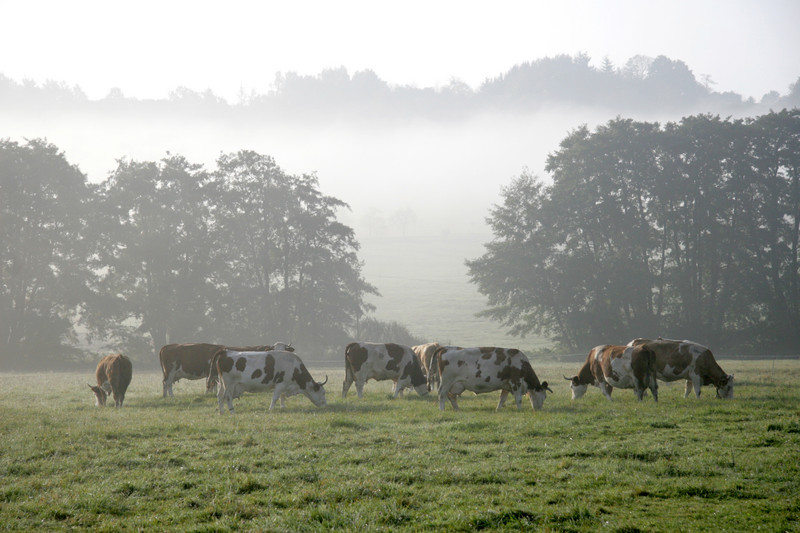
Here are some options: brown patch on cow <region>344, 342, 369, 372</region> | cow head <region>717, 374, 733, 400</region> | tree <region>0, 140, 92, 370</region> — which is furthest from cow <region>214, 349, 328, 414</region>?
tree <region>0, 140, 92, 370</region>

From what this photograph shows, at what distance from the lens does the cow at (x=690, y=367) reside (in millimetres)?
18953

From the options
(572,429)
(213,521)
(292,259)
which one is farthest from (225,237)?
(213,521)

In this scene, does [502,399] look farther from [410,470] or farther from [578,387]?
[410,470]

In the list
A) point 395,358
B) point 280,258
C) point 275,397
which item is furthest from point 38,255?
point 275,397

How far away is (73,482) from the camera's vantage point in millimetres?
9555

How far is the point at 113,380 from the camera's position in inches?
783

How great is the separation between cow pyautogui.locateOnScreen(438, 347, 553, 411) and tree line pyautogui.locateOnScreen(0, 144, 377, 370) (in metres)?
36.0

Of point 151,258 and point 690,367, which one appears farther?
point 151,258

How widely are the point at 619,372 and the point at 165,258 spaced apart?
132 ft

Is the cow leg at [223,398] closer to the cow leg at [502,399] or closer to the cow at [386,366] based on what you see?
the cow at [386,366]

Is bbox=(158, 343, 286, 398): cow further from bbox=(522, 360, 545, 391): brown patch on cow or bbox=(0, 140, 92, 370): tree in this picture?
bbox=(0, 140, 92, 370): tree

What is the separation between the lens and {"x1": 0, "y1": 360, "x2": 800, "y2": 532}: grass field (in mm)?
7840

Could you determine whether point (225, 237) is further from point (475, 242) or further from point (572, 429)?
point (475, 242)

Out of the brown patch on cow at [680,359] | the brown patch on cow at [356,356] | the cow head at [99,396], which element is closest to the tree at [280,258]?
the brown patch on cow at [356,356]
